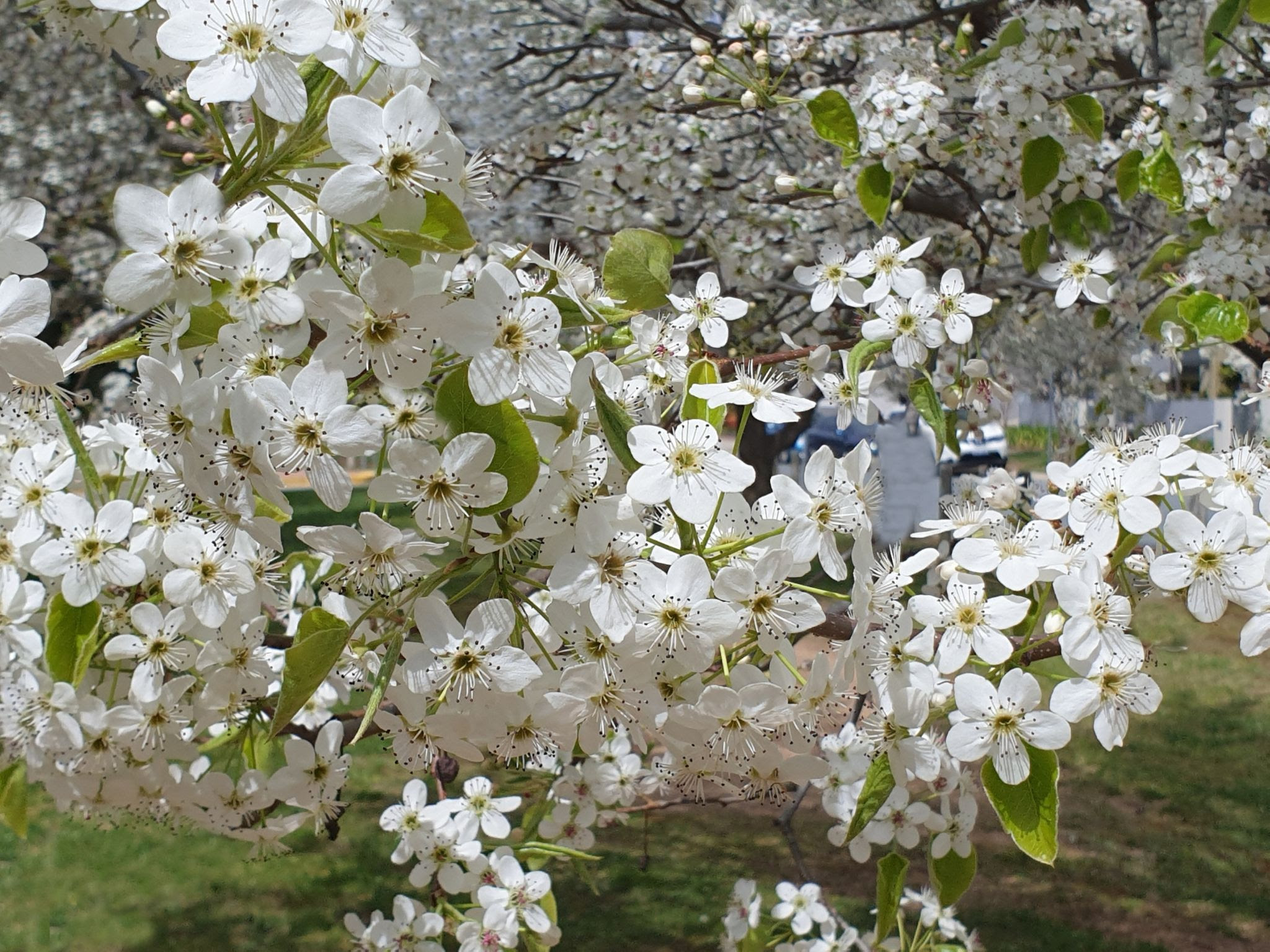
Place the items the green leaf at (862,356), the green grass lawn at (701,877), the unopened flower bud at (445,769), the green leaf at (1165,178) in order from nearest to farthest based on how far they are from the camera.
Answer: the green leaf at (862,356) → the unopened flower bud at (445,769) → the green leaf at (1165,178) → the green grass lawn at (701,877)

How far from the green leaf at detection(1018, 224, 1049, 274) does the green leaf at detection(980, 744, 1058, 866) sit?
1939 mm

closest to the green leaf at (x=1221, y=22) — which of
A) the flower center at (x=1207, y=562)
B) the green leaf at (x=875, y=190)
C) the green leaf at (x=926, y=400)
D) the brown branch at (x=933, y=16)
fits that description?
the brown branch at (x=933, y=16)

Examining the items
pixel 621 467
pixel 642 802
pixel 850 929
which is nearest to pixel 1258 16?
pixel 621 467

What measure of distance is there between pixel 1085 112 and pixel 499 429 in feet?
6.61

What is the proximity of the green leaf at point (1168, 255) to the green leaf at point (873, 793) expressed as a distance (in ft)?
6.87

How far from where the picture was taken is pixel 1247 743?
6680mm

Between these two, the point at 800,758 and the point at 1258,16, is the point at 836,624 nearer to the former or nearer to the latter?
the point at 800,758

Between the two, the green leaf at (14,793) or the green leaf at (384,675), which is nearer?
the green leaf at (384,675)

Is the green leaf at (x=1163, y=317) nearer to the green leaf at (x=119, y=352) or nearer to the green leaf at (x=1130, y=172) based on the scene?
the green leaf at (x=1130, y=172)

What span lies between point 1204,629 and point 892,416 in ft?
10.3

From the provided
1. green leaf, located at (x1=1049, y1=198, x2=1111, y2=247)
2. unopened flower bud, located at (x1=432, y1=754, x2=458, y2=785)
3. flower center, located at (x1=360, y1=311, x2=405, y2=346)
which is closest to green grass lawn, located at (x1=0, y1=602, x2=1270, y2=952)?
unopened flower bud, located at (x1=432, y1=754, x2=458, y2=785)

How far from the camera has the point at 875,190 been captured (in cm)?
256

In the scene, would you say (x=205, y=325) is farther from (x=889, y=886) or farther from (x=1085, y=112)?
(x=1085, y=112)

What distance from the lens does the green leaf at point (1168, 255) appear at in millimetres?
2830
